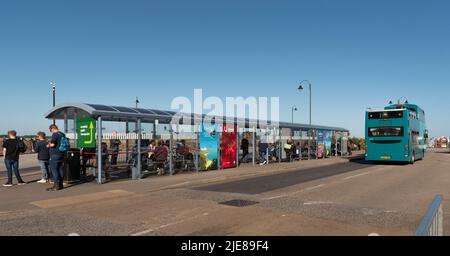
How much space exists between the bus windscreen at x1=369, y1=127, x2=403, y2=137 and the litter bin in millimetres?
17713

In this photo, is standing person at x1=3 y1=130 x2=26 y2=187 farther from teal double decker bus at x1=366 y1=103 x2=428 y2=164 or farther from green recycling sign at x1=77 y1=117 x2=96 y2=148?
teal double decker bus at x1=366 y1=103 x2=428 y2=164

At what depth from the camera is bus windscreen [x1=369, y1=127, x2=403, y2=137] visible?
23328mm

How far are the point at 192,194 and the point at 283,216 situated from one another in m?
3.71

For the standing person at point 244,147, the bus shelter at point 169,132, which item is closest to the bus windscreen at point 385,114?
the bus shelter at point 169,132

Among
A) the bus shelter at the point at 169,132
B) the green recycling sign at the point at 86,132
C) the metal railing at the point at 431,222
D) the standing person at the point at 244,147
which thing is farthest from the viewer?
the standing person at the point at 244,147

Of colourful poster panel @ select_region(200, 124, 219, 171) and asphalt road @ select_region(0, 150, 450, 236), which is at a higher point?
colourful poster panel @ select_region(200, 124, 219, 171)

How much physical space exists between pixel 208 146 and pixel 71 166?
6.84 metres

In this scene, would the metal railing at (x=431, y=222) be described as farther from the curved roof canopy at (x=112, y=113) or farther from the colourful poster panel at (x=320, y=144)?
the colourful poster panel at (x=320, y=144)

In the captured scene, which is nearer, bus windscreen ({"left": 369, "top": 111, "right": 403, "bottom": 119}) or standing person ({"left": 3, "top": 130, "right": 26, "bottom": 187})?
standing person ({"left": 3, "top": 130, "right": 26, "bottom": 187})

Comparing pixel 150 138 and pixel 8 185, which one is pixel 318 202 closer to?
pixel 150 138

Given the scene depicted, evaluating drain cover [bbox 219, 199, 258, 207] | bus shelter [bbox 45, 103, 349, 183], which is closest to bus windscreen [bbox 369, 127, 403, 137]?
bus shelter [bbox 45, 103, 349, 183]

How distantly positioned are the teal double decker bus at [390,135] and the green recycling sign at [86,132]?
17125mm

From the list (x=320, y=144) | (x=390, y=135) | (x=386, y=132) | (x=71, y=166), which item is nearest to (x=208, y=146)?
(x=71, y=166)

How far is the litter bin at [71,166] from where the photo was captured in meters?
12.7
